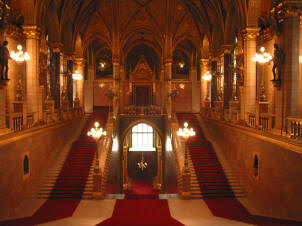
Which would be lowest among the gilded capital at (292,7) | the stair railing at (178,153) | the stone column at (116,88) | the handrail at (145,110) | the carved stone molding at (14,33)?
the stair railing at (178,153)

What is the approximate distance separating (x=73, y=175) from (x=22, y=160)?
11.5 feet

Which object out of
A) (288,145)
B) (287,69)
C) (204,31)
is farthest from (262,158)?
(204,31)

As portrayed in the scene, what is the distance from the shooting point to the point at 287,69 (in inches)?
381

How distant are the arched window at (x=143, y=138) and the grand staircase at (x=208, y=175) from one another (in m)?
9.87

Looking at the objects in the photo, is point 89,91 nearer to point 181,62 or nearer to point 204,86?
point 181,62

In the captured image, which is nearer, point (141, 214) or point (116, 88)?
point (141, 214)

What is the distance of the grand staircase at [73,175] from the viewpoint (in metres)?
11.9

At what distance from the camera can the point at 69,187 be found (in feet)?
40.4

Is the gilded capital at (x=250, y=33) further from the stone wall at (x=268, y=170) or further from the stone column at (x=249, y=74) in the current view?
the stone wall at (x=268, y=170)

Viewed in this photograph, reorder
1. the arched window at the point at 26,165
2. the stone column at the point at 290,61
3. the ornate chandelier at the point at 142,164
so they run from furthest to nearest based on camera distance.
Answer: the ornate chandelier at the point at 142,164
the arched window at the point at 26,165
the stone column at the point at 290,61

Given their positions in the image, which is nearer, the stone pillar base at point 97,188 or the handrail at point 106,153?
the stone pillar base at point 97,188

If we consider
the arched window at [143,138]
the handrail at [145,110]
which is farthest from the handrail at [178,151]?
the arched window at [143,138]

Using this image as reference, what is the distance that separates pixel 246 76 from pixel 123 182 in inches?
543

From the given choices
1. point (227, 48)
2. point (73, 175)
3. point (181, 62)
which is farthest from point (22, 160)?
point (181, 62)
